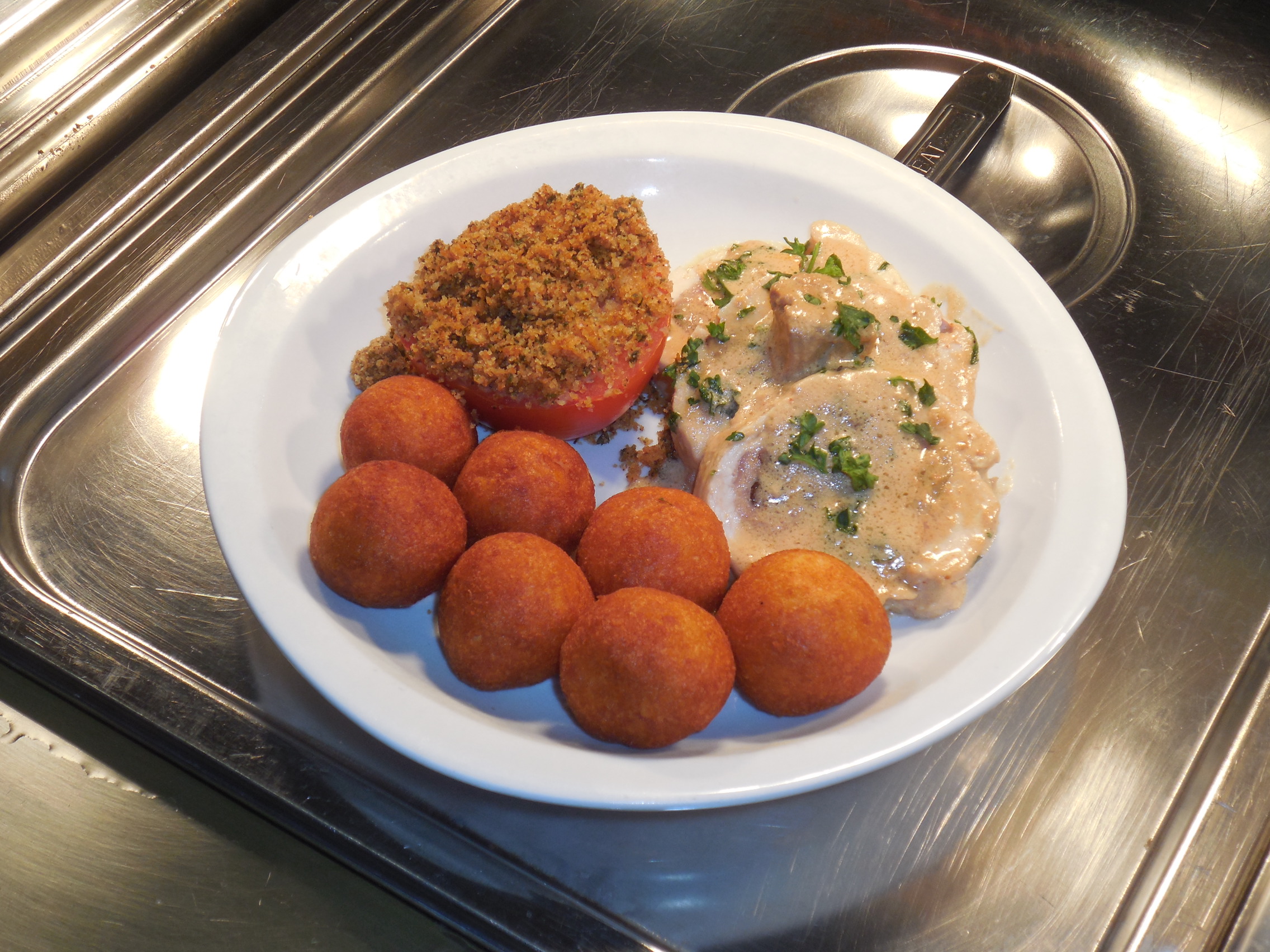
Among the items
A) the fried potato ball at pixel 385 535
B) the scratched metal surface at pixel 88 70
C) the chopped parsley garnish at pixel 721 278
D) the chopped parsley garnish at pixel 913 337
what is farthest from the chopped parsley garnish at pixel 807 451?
the scratched metal surface at pixel 88 70

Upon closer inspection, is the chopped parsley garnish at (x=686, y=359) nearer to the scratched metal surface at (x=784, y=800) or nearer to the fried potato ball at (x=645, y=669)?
the fried potato ball at (x=645, y=669)

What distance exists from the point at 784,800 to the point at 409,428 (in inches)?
36.7

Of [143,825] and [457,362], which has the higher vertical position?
[457,362]

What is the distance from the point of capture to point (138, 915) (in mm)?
1634

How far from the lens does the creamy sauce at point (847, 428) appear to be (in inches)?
66.0

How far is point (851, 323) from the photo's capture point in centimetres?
179

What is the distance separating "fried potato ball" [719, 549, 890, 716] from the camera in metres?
1.44

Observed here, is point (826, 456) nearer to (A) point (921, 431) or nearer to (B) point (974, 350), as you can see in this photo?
(A) point (921, 431)

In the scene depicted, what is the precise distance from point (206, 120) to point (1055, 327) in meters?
2.25

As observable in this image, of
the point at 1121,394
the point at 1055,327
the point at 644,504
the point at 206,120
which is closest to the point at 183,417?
the point at 206,120

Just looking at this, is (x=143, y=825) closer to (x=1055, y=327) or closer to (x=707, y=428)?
(x=707, y=428)

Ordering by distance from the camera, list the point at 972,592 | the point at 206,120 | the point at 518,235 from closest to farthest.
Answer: the point at 972,592 → the point at 518,235 → the point at 206,120

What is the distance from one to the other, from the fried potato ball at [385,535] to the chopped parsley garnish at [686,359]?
58cm

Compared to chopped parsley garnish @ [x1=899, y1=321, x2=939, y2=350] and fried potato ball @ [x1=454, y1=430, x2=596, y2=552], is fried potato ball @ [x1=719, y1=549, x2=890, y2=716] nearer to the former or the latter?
fried potato ball @ [x1=454, y1=430, x2=596, y2=552]
